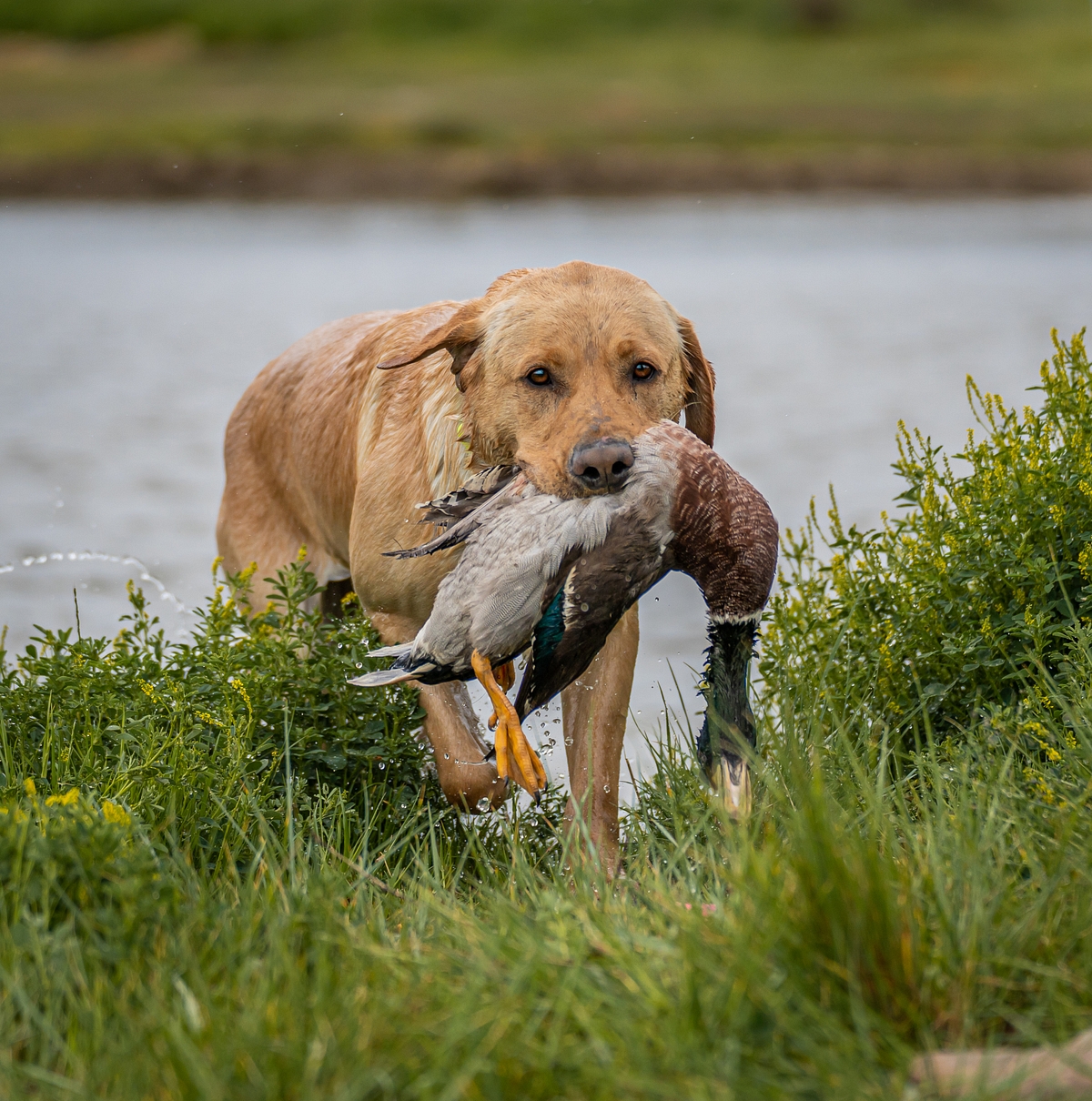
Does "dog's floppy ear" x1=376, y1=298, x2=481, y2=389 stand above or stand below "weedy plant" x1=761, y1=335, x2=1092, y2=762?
above

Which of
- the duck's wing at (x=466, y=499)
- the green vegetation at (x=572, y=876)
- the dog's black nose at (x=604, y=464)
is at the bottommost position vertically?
the green vegetation at (x=572, y=876)

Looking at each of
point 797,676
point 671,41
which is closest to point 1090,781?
point 797,676

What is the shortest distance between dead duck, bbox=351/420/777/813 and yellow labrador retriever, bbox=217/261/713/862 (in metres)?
0.10

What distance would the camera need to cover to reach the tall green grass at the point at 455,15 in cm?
5666

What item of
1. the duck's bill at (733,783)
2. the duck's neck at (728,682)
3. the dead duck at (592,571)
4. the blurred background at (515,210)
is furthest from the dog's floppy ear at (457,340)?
the blurred background at (515,210)

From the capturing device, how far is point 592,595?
10.3ft

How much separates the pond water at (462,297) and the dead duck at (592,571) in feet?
4.20

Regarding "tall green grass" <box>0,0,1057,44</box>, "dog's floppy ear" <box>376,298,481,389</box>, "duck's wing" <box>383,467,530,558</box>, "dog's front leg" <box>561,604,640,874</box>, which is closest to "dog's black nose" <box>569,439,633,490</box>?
"duck's wing" <box>383,467,530,558</box>

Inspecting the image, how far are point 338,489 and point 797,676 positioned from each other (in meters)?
1.76

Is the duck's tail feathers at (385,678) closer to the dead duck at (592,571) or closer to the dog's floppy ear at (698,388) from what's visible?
the dead duck at (592,571)

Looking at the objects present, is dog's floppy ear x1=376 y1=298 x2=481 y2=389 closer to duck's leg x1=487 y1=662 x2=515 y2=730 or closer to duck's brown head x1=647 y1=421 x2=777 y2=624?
duck's brown head x1=647 y1=421 x2=777 y2=624

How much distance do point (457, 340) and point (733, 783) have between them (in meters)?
1.48

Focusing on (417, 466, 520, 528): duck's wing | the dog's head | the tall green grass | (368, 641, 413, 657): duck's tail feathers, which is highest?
the tall green grass

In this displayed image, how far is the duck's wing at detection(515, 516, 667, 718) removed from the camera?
3139 mm
